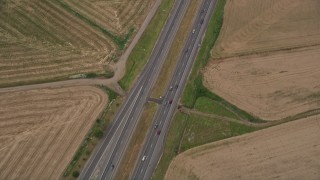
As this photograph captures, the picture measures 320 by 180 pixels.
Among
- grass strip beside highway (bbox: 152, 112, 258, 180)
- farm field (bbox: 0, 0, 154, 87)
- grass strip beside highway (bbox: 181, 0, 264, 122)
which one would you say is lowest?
grass strip beside highway (bbox: 152, 112, 258, 180)

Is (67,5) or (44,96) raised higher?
(67,5)

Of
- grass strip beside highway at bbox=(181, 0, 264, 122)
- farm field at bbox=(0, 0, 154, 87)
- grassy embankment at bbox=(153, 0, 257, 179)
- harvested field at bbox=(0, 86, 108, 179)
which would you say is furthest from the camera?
farm field at bbox=(0, 0, 154, 87)

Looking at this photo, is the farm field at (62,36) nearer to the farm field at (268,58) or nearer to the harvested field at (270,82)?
the farm field at (268,58)

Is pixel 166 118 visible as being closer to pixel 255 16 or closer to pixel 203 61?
pixel 203 61

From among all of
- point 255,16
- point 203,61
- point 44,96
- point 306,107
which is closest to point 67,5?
point 44,96

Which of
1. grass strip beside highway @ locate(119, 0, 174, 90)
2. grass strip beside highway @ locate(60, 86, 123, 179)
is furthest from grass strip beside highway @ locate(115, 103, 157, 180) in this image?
grass strip beside highway @ locate(119, 0, 174, 90)

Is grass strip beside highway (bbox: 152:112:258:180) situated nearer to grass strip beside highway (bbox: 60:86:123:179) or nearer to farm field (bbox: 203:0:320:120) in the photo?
farm field (bbox: 203:0:320:120)

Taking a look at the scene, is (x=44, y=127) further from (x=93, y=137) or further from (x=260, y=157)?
(x=260, y=157)

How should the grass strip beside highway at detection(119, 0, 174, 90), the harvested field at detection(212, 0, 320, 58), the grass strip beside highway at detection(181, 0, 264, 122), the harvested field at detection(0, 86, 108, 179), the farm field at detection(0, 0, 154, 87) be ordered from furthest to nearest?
the harvested field at detection(212, 0, 320, 58) → the farm field at detection(0, 0, 154, 87) → the grass strip beside highway at detection(119, 0, 174, 90) → the grass strip beside highway at detection(181, 0, 264, 122) → the harvested field at detection(0, 86, 108, 179)
